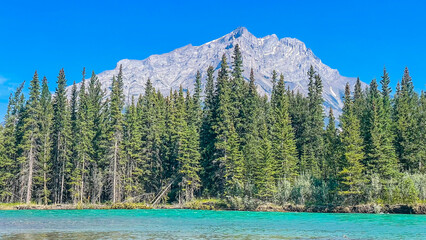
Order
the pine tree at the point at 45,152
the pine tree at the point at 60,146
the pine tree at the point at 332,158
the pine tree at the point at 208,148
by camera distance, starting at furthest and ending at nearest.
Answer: the pine tree at the point at 60,146, the pine tree at the point at 45,152, the pine tree at the point at 208,148, the pine tree at the point at 332,158

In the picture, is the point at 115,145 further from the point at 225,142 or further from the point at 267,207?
the point at 267,207

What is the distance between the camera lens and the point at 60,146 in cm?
8025

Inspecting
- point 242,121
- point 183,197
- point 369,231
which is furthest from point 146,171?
point 369,231

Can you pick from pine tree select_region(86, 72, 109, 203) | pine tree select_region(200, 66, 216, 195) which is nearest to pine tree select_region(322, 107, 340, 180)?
pine tree select_region(200, 66, 216, 195)

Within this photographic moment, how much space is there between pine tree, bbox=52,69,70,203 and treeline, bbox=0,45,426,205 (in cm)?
23

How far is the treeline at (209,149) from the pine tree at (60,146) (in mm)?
235

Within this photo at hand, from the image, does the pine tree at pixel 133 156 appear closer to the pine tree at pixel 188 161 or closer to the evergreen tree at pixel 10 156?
the pine tree at pixel 188 161

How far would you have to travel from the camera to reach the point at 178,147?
76375 mm

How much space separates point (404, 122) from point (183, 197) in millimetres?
40373

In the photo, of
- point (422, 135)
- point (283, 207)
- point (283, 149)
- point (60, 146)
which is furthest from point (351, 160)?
point (60, 146)

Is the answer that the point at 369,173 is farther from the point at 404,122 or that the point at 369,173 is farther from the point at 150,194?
the point at 150,194

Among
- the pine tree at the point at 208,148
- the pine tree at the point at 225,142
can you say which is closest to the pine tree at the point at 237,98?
the pine tree at the point at 225,142

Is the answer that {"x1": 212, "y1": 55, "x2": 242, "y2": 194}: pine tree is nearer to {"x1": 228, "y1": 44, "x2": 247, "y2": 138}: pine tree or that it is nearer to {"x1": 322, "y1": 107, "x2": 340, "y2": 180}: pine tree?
{"x1": 228, "y1": 44, "x2": 247, "y2": 138}: pine tree

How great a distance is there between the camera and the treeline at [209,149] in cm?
5931
